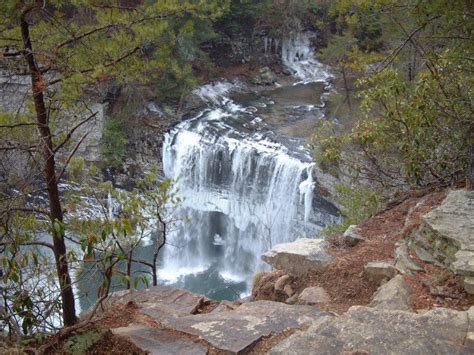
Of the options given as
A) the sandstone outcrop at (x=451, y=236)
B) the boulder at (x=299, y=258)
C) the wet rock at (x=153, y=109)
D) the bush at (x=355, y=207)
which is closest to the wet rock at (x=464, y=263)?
the sandstone outcrop at (x=451, y=236)

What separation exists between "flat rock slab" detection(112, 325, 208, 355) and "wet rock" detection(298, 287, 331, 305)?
140 cm

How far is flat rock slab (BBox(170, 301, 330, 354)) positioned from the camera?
3981mm

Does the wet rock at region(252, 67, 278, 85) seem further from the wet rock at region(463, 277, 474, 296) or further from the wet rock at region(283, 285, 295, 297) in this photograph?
the wet rock at region(463, 277, 474, 296)

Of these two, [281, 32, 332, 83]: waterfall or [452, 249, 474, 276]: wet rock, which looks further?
[281, 32, 332, 83]: waterfall

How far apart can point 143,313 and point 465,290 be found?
3.00 meters

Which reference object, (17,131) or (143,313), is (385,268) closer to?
(143,313)

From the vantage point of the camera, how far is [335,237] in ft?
20.9

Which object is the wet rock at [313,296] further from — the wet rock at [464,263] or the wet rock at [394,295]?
the wet rock at [464,263]

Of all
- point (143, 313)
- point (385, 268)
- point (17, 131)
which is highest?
point (17, 131)

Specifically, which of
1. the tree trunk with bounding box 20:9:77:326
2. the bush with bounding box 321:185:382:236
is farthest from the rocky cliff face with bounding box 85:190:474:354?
the bush with bounding box 321:185:382:236

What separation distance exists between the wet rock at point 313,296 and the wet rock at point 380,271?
478 mm

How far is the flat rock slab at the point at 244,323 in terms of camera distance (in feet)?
13.1

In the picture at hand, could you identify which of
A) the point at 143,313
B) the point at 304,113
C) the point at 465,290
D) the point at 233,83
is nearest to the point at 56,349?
the point at 143,313

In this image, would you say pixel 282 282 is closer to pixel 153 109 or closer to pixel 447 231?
pixel 447 231
